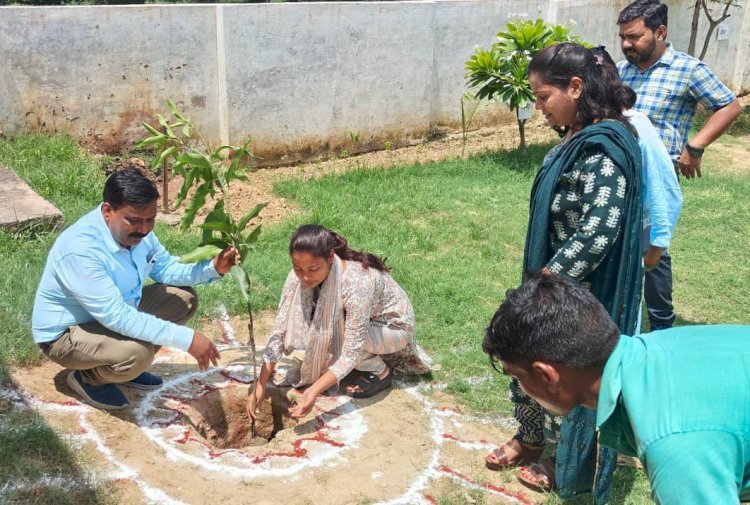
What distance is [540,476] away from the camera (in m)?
3.64

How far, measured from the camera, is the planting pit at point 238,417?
423cm

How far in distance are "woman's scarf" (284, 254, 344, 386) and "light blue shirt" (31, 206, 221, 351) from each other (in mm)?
567

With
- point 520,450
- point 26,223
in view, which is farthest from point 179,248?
point 520,450

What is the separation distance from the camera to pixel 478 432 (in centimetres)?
412

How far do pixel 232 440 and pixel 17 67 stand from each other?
4468 mm

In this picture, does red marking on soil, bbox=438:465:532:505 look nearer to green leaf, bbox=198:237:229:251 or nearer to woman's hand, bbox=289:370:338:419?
woman's hand, bbox=289:370:338:419

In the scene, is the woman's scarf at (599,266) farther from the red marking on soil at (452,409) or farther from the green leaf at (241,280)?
the green leaf at (241,280)

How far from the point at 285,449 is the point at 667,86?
2897 mm

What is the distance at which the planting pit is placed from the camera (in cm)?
423

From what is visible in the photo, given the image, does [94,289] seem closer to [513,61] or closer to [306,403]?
[306,403]

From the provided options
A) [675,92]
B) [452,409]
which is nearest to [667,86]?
[675,92]

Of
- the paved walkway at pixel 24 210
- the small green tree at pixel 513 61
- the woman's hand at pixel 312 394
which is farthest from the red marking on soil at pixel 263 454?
the small green tree at pixel 513 61

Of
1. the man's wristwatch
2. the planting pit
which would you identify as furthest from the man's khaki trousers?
the man's wristwatch

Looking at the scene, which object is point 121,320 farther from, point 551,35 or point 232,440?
point 551,35
